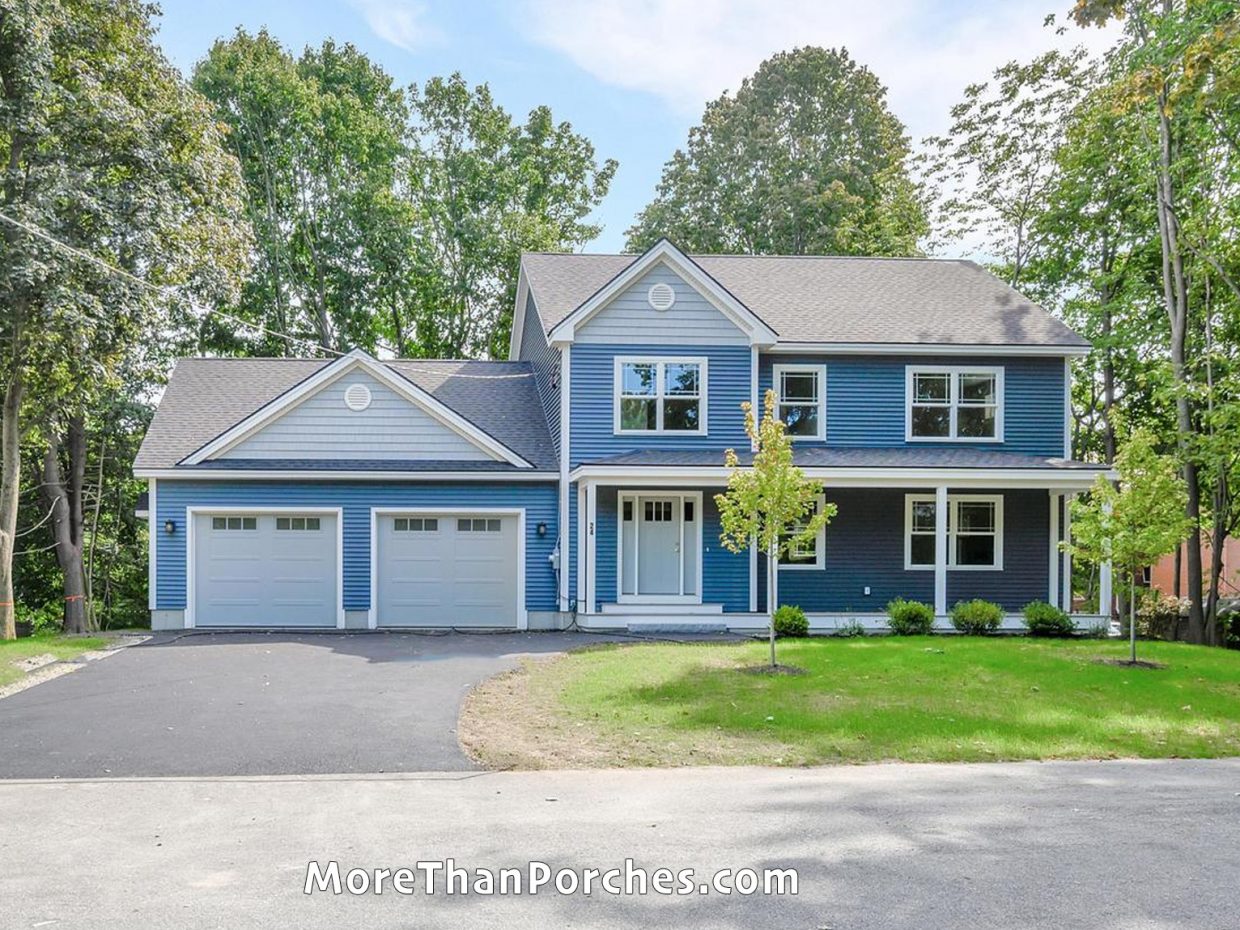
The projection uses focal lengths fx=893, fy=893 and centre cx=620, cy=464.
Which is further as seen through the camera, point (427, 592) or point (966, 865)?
point (427, 592)

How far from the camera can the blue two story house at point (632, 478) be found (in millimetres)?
16453

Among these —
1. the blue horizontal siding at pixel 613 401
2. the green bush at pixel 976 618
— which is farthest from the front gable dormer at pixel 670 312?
the green bush at pixel 976 618

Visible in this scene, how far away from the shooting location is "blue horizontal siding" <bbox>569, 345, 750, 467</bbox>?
17.0 meters

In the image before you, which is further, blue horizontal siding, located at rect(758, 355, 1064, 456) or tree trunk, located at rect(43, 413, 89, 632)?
tree trunk, located at rect(43, 413, 89, 632)

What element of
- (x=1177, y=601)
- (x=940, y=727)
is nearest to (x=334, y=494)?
(x=940, y=727)

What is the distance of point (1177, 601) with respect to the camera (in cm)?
2327

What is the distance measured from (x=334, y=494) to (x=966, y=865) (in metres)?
13.8

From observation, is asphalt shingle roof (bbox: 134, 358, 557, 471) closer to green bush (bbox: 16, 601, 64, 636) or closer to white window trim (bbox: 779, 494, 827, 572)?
white window trim (bbox: 779, 494, 827, 572)

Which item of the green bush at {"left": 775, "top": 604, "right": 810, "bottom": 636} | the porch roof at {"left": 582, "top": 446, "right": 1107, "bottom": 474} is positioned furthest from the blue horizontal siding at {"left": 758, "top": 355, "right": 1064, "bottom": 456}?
the green bush at {"left": 775, "top": 604, "right": 810, "bottom": 636}

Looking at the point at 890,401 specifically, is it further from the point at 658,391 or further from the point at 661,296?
the point at 661,296

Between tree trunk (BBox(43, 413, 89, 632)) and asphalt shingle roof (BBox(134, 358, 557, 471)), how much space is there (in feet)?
17.3

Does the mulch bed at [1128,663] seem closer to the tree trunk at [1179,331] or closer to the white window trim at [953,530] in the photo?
the white window trim at [953,530]

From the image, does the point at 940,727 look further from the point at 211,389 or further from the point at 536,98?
the point at 536,98

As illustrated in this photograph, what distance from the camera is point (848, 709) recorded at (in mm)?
9516
